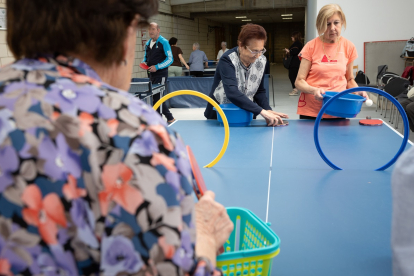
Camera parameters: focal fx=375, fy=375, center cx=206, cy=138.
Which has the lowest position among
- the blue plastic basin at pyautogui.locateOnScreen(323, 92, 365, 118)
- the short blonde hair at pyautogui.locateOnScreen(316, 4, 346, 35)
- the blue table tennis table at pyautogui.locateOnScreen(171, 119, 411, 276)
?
the blue table tennis table at pyautogui.locateOnScreen(171, 119, 411, 276)

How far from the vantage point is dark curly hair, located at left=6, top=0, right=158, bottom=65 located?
1.80ft

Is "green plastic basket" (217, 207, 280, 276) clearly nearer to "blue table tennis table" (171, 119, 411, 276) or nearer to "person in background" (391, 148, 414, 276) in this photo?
"blue table tennis table" (171, 119, 411, 276)

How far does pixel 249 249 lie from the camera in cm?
90

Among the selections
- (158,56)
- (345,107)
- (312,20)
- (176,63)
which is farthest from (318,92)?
(176,63)

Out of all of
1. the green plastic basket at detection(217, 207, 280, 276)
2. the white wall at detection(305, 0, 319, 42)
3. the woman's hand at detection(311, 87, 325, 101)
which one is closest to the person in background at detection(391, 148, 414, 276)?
the green plastic basket at detection(217, 207, 280, 276)

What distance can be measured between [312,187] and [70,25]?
1.37 meters

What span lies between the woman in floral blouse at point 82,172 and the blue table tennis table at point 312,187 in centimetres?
64

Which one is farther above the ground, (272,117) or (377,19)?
(377,19)

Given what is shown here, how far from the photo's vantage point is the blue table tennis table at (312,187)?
3.72 ft

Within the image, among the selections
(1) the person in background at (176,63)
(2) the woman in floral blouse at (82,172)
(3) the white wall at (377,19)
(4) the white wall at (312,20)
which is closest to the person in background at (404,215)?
(2) the woman in floral blouse at (82,172)

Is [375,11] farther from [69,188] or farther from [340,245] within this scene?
[69,188]

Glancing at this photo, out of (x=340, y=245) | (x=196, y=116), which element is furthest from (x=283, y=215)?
(x=196, y=116)

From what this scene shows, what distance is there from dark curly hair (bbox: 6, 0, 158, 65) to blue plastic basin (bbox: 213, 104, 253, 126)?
85.8 inches

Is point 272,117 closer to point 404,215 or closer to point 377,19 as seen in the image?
point 404,215
